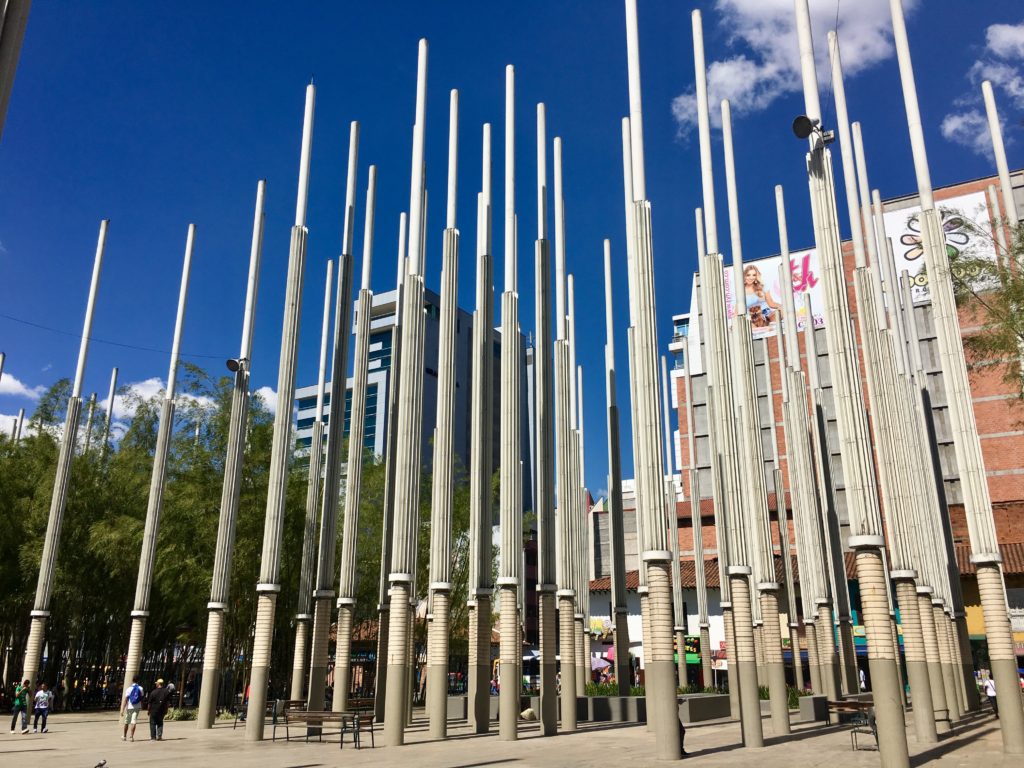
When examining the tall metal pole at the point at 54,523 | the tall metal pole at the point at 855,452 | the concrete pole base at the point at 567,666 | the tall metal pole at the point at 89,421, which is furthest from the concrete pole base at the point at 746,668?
the tall metal pole at the point at 89,421

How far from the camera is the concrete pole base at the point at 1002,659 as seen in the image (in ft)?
50.3

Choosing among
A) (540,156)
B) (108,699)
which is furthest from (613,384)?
(108,699)

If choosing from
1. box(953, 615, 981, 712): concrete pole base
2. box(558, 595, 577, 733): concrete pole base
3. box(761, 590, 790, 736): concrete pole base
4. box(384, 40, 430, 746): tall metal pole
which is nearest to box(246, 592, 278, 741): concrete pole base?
box(384, 40, 430, 746): tall metal pole

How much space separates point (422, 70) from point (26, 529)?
22.7 metres

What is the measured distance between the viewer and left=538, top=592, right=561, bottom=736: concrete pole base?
20.3 meters

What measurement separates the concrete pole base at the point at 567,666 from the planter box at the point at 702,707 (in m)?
3.58

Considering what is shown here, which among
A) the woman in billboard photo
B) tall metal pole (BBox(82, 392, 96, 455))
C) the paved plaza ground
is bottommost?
the paved plaza ground

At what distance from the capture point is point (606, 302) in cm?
2969

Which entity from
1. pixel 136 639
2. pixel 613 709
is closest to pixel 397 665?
pixel 613 709

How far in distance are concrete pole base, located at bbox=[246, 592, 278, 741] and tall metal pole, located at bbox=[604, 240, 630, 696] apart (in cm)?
1210

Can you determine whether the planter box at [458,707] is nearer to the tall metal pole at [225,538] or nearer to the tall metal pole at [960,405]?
the tall metal pole at [225,538]

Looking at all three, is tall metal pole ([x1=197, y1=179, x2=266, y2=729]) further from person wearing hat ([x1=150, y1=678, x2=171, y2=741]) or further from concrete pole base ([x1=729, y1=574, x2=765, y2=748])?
concrete pole base ([x1=729, y1=574, x2=765, y2=748])

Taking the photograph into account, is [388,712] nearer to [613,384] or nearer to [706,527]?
[613,384]

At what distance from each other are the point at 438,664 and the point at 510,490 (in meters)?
4.54
